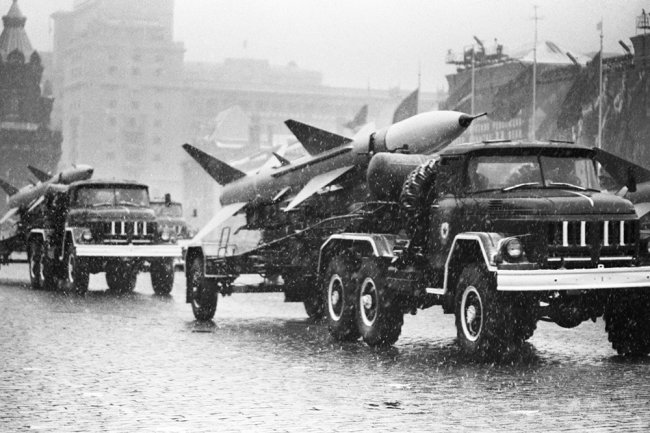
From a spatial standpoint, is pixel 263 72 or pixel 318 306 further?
pixel 263 72

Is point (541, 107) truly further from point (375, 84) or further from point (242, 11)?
point (375, 84)

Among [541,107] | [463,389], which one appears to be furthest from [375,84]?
[463,389]

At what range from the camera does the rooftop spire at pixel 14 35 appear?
346 feet

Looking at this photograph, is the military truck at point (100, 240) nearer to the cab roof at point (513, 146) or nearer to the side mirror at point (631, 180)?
the cab roof at point (513, 146)

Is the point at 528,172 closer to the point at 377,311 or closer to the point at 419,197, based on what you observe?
the point at 419,197

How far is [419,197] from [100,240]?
41.1 ft

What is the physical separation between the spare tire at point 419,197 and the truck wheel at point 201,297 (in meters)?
5.00

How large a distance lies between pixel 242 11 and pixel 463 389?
14560 centimetres

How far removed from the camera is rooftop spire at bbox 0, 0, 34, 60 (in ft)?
346

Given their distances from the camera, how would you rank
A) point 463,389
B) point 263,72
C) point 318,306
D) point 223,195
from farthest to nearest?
point 263,72
point 223,195
point 318,306
point 463,389

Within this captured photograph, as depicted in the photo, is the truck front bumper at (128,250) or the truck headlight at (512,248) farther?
the truck front bumper at (128,250)

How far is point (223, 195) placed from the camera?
2203 centimetres

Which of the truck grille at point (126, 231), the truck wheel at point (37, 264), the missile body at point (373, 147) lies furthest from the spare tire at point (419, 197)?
the truck wheel at point (37, 264)

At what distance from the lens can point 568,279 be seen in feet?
39.5
